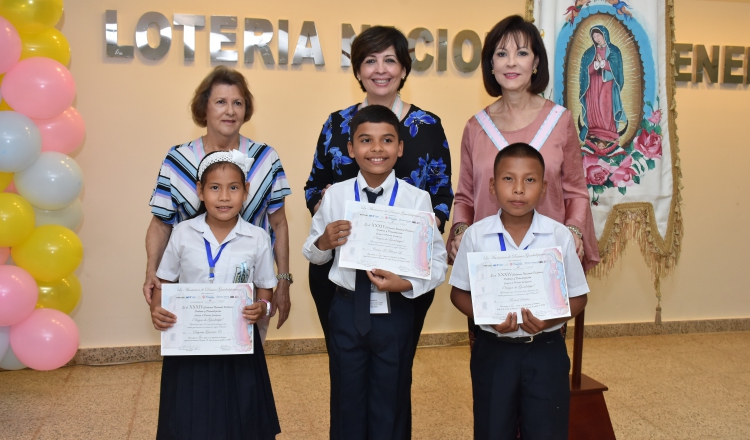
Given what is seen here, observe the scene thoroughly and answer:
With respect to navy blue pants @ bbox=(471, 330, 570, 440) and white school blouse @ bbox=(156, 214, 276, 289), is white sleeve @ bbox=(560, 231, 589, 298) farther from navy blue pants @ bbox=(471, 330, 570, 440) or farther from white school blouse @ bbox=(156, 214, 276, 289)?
white school blouse @ bbox=(156, 214, 276, 289)

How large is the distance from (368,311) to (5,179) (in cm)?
215

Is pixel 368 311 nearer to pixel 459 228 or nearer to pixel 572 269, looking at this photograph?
pixel 459 228

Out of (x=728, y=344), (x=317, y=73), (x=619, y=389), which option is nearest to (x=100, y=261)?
(x=317, y=73)

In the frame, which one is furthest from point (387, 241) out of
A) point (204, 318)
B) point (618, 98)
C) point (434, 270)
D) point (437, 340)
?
point (437, 340)

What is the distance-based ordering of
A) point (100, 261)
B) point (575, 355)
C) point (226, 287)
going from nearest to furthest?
1. point (226, 287)
2. point (575, 355)
3. point (100, 261)

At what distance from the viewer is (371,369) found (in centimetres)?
220

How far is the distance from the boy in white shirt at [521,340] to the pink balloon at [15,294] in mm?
2144

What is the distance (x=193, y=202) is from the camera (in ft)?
7.95

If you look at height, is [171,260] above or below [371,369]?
above

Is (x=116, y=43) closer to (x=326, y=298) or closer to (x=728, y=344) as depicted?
(x=326, y=298)

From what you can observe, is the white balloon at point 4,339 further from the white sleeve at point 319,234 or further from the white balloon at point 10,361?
the white sleeve at point 319,234

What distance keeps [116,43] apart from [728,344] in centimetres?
471

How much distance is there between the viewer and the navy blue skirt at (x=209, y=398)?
7.25 ft

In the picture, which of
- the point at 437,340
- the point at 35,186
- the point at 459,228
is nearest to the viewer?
the point at 459,228
